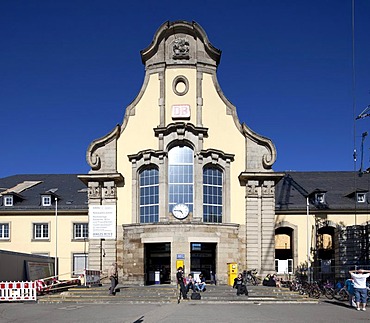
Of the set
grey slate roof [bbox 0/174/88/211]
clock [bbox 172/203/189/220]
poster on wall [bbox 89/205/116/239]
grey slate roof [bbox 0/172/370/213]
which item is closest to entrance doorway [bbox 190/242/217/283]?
clock [bbox 172/203/189/220]

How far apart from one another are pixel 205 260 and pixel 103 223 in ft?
26.4

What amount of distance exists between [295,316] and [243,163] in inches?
885

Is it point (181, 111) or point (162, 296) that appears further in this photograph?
point (181, 111)

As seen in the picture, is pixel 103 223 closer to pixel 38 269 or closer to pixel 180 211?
pixel 180 211

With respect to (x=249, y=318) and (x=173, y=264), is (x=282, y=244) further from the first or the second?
(x=249, y=318)

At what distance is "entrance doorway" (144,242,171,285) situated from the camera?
43.4 metres

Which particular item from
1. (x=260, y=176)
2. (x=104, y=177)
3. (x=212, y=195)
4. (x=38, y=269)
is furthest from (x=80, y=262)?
(x=260, y=176)

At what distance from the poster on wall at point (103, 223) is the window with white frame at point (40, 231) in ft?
39.7

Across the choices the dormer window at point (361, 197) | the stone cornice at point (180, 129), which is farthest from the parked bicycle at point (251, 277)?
the dormer window at point (361, 197)

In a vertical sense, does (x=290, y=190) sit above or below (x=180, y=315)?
above

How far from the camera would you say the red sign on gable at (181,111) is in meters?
43.8

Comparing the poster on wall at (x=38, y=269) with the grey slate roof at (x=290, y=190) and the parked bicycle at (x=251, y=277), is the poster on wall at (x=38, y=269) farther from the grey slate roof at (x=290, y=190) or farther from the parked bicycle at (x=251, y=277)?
the parked bicycle at (x=251, y=277)

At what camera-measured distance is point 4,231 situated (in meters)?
54.1

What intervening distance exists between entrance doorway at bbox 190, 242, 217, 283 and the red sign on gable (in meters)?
9.33
